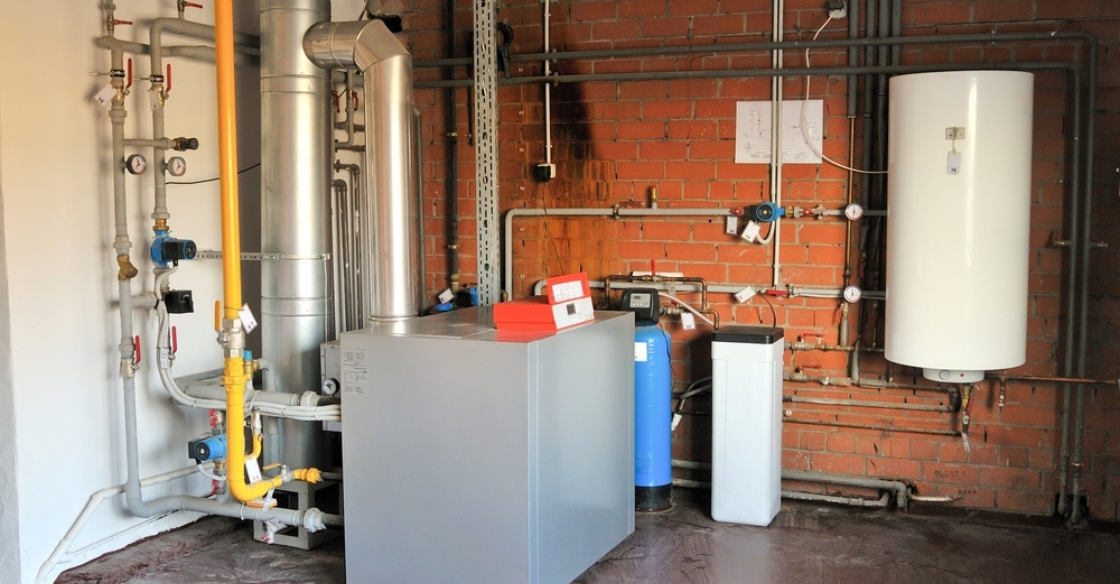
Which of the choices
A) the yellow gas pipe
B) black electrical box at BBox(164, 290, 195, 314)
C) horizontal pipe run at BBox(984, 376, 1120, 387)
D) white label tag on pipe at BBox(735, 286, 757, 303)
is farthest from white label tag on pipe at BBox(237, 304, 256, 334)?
horizontal pipe run at BBox(984, 376, 1120, 387)

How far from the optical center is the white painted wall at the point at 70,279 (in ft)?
10.1

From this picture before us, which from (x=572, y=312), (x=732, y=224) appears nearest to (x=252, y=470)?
(x=572, y=312)

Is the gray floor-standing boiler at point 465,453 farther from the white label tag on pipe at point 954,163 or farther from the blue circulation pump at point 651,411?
the white label tag on pipe at point 954,163

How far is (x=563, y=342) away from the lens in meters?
3.07

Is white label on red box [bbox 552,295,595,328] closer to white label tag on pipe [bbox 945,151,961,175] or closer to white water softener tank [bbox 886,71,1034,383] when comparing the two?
white water softener tank [bbox 886,71,1034,383]

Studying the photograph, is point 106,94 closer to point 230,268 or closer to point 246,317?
point 230,268

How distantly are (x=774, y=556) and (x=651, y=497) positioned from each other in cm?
64

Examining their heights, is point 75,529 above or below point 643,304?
below

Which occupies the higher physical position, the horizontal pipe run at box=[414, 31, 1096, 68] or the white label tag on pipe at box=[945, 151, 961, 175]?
the horizontal pipe run at box=[414, 31, 1096, 68]

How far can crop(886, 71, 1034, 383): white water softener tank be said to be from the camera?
3.53 meters

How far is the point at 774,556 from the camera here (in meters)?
3.57

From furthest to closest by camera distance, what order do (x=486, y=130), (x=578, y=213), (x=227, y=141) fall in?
(x=578, y=213)
(x=486, y=130)
(x=227, y=141)

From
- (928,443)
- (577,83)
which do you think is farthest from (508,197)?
(928,443)

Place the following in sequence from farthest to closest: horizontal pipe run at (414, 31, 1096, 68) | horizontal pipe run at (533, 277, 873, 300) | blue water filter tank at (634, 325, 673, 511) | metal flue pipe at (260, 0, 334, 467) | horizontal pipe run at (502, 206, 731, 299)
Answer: horizontal pipe run at (502, 206, 731, 299) < horizontal pipe run at (533, 277, 873, 300) < blue water filter tank at (634, 325, 673, 511) < horizontal pipe run at (414, 31, 1096, 68) < metal flue pipe at (260, 0, 334, 467)
